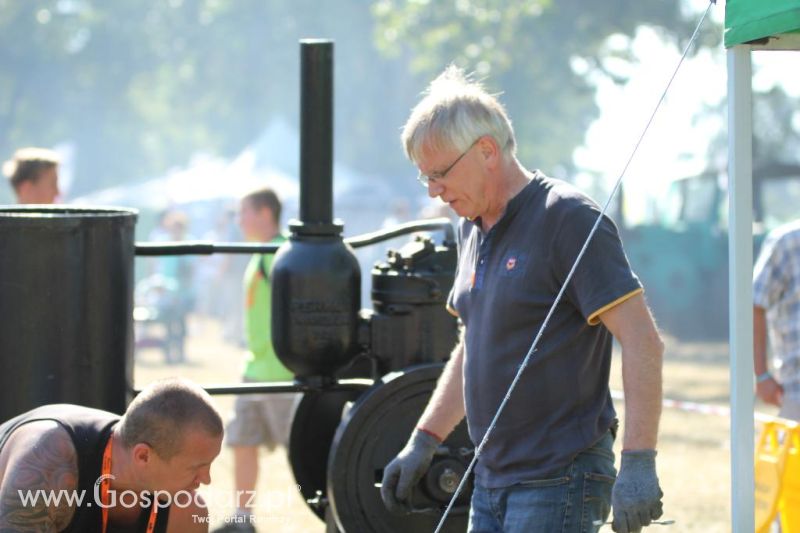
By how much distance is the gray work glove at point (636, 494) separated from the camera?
9.46ft

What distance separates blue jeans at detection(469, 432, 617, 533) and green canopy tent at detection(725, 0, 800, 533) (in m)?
0.34

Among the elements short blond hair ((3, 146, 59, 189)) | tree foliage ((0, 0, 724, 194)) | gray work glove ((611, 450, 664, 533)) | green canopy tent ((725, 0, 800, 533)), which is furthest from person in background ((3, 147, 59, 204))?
tree foliage ((0, 0, 724, 194))

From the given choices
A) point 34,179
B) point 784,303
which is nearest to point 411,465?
point 784,303

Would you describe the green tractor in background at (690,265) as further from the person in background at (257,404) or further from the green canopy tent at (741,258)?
the green canopy tent at (741,258)

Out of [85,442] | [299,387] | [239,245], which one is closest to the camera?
[85,442]

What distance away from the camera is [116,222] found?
167 inches

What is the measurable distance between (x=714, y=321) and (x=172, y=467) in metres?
19.1

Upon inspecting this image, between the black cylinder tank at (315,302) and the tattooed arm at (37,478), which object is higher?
the black cylinder tank at (315,302)

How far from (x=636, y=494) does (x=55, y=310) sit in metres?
2.09

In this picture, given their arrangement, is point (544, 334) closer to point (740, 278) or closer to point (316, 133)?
point (740, 278)

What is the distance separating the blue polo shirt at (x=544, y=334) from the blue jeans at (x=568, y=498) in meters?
0.03

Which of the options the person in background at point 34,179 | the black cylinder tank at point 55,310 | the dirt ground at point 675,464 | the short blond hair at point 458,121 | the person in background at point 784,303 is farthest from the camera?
the dirt ground at point 675,464

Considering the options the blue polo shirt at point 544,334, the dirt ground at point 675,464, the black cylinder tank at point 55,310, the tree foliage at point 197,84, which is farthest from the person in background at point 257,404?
the tree foliage at point 197,84

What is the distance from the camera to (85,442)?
3016mm
